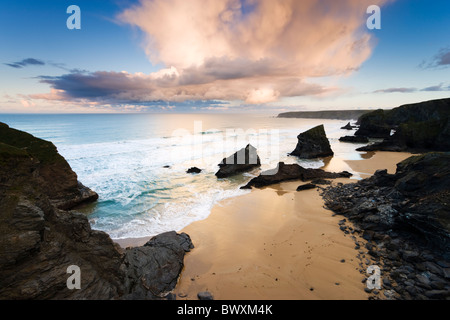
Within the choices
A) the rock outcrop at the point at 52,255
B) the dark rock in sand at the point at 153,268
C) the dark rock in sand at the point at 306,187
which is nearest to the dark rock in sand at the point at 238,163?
the dark rock in sand at the point at 306,187

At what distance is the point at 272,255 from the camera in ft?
25.6

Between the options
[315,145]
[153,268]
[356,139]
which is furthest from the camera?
[356,139]

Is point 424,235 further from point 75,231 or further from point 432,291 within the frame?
point 75,231

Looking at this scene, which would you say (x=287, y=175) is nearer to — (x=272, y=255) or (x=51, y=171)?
(x=272, y=255)

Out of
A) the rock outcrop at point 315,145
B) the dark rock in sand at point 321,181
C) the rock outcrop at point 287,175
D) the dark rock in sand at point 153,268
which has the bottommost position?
the dark rock in sand at point 153,268

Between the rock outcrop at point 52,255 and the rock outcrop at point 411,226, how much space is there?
23.3 feet

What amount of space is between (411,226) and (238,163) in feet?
46.9

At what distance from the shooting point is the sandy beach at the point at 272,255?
19.8 ft

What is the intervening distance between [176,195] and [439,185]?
A: 581 inches

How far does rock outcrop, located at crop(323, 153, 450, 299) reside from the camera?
18.9 ft

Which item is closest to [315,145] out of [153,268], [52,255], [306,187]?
[306,187]

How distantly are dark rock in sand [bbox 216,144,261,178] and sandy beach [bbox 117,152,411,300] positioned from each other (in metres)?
6.81

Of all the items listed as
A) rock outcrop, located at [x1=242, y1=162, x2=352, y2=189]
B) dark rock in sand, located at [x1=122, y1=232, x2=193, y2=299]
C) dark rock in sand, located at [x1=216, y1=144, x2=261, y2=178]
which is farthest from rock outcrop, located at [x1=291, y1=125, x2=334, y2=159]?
dark rock in sand, located at [x1=122, y1=232, x2=193, y2=299]

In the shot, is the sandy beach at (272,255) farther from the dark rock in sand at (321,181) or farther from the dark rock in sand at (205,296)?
the dark rock in sand at (321,181)
